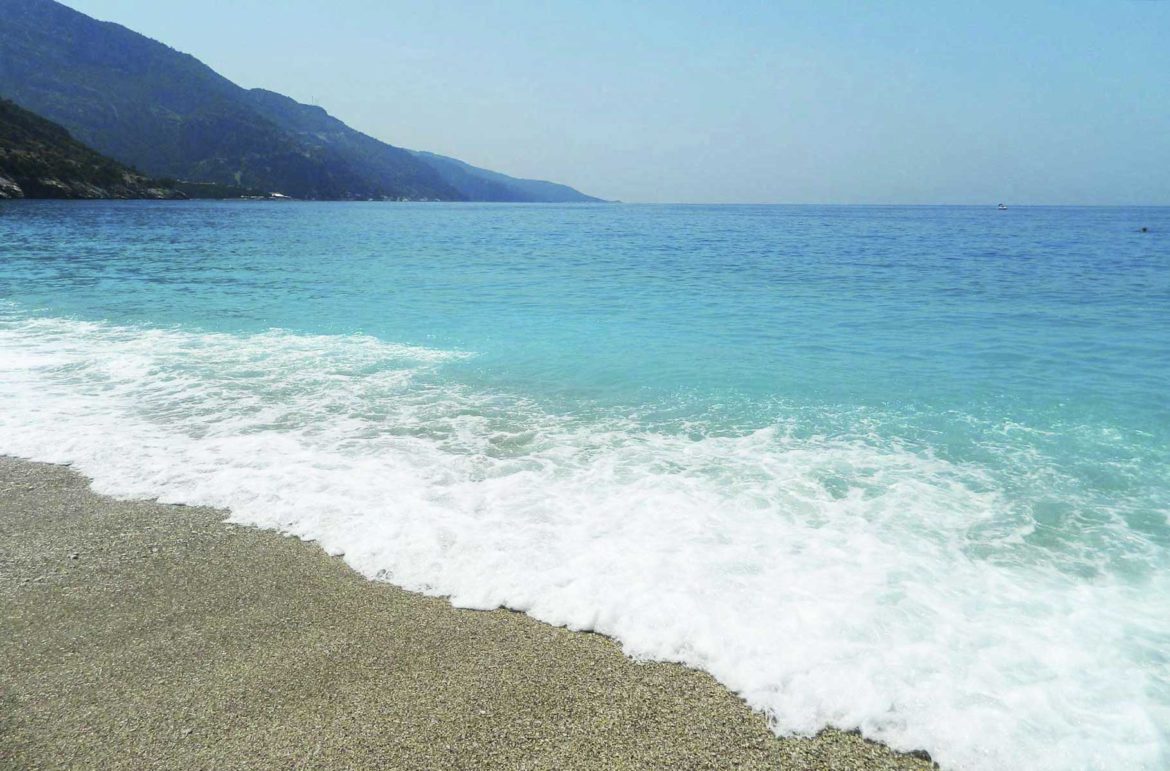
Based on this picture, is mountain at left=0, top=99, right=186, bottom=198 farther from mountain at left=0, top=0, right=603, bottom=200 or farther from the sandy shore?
the sandy shore

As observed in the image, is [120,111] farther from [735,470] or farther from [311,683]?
[311,683]

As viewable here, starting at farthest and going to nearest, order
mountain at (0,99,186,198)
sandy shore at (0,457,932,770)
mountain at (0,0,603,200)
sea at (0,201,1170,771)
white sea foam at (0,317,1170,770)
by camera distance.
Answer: mountain at (0,0,603,200) < mountain at (0,99,186,198) < sea at (0,201,1170,771) < white sea foam at (0,317,1170,770) < sandy shore at (0,457,932,770)

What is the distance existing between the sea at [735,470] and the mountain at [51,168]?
293ft

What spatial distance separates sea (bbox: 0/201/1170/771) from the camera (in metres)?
4.61

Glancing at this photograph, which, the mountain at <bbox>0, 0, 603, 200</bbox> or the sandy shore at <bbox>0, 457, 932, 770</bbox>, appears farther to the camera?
the mountain at <bbox>0, 0, 603, 200</bbox>

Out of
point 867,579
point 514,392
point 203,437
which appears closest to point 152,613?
point 203,437

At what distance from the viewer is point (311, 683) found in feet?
14.3

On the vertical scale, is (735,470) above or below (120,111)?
below

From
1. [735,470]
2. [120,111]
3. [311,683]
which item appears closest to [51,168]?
[120,111]

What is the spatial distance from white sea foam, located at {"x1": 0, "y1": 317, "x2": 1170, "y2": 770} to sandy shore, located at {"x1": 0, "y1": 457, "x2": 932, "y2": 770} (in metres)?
0.29

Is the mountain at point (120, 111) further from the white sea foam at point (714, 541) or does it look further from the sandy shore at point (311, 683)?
the sandy shore at point (311, 683)

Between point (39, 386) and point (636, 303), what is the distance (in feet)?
51.0

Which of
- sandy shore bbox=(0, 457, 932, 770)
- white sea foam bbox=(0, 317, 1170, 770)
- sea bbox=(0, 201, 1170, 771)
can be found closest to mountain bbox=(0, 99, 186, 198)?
sea bbox=(0, 201, 1170, 771)

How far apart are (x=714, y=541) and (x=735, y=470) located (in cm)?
187
